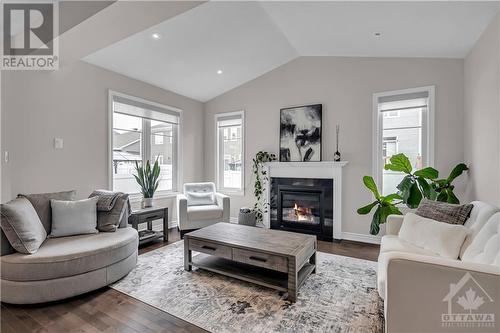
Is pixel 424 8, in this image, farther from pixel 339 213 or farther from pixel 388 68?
pixel 339 213

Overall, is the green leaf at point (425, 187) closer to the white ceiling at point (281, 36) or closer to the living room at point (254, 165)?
the living room at point (254, 165)

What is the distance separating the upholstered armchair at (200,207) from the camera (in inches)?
154

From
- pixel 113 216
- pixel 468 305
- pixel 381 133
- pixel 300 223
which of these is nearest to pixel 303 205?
pixel 300 223

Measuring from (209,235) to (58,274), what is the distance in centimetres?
132

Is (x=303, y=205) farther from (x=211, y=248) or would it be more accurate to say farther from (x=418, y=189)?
(x=211, y=248)

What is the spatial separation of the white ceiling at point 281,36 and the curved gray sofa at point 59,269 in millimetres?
2484

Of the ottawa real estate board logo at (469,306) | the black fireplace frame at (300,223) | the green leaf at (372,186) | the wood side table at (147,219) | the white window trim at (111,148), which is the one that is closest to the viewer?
the ottawa real estate board logo at (469,306)

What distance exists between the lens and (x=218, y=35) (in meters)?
3.32

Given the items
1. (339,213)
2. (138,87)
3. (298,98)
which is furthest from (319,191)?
(138,87)

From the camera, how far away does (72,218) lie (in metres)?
2.58

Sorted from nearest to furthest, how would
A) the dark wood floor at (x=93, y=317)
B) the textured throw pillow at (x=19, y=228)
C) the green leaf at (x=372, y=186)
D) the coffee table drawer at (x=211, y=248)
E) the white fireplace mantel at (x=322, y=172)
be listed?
1. the dark wood floor at (x=93, y=317)
2. the textured throw pillow at (x=19, y=228)
3. the coffee table drawer at (x=211, y=248)
4. the green leaf at (x=372, y=186)
5. the white fireplace mantel at (x=322, y=172)

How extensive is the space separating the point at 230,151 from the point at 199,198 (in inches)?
50.2

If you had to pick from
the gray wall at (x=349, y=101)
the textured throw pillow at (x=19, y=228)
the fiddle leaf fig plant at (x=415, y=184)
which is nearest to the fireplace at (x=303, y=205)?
the gray wall at (x=349, y=101)

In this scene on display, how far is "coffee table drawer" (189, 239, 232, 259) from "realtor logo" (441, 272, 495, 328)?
170 cm
